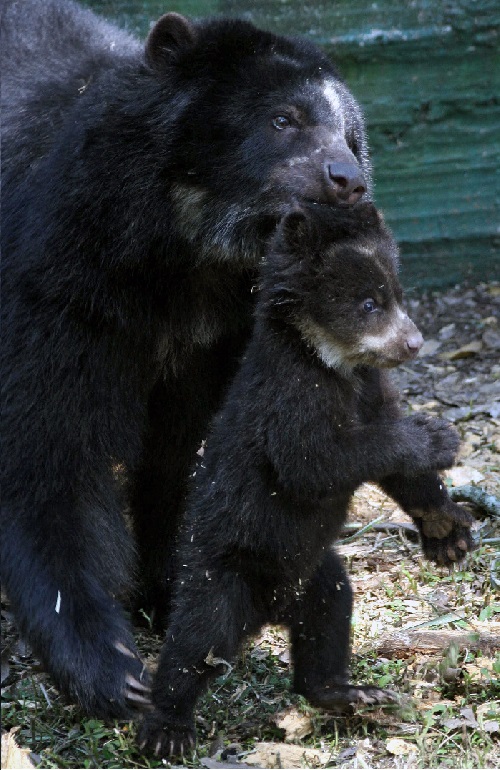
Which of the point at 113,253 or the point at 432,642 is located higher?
the point at 113,253

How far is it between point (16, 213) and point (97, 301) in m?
0.62

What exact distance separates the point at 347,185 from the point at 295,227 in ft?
1.23

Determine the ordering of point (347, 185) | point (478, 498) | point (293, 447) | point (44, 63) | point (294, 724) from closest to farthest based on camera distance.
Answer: point (293, 447) → point (347, 185) → point (294, 724) → point (44, 63) → point (478, 498)

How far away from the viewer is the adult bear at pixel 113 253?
5586 millimetres

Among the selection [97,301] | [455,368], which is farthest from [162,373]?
[455,368]

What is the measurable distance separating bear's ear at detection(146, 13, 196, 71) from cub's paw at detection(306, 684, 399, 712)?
2.74m

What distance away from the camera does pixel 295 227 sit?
4.99 m

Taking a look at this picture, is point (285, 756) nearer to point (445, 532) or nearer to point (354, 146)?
point (445, 532)

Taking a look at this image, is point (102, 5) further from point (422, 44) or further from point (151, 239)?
point (151, 239)

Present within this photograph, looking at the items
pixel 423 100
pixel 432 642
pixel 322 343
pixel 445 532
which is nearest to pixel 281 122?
pixel 322 343

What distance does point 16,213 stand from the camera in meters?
5.90

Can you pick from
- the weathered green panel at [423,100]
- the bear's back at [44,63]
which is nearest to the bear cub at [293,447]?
the bear's back at [44,63]

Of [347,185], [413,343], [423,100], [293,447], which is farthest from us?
[423,100]

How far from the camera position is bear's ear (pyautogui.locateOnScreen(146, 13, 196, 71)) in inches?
223
